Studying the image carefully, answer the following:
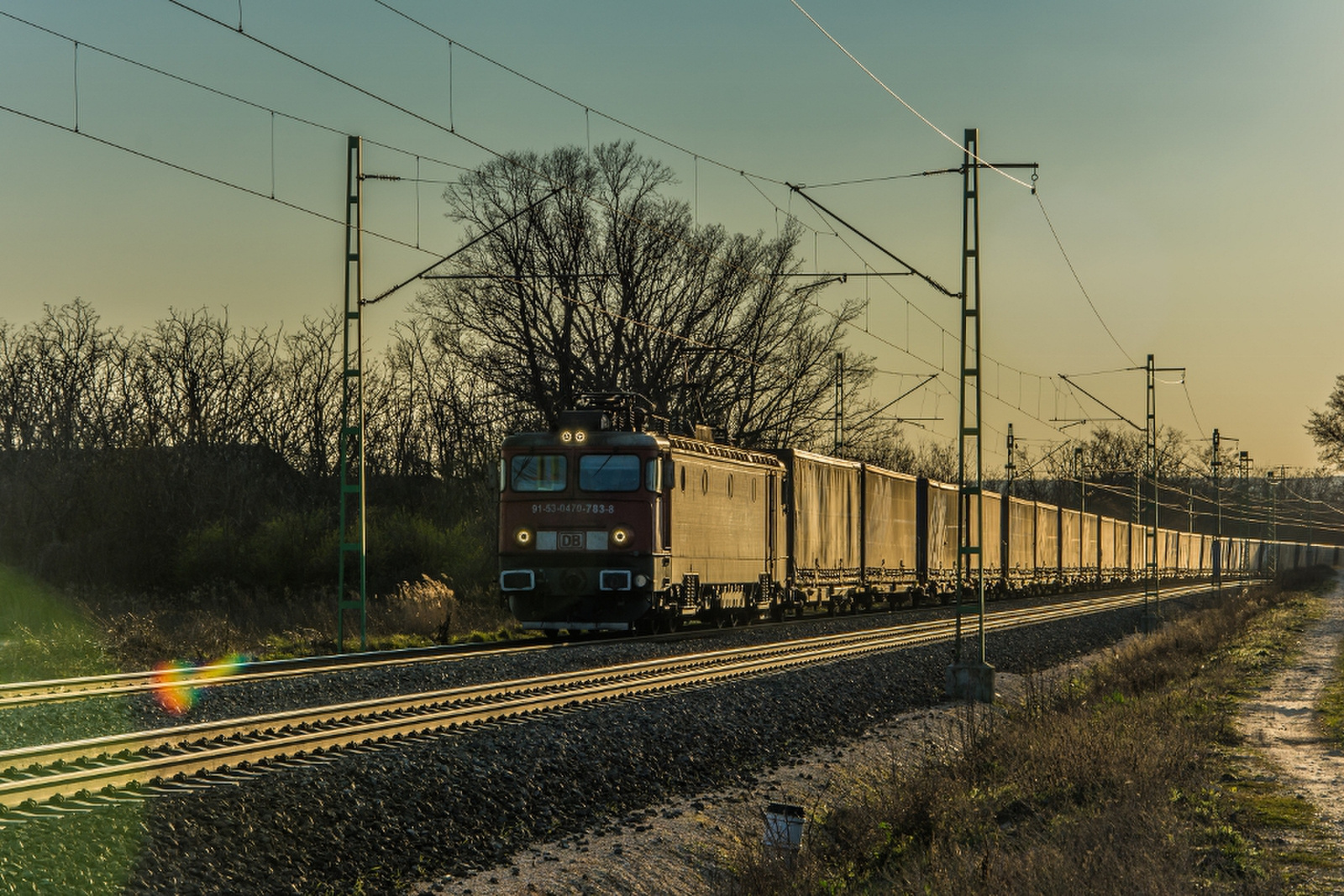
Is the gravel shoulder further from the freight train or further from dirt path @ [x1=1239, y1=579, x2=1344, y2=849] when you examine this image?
the freight train

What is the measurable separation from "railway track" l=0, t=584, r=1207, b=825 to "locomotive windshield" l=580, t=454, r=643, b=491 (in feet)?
13.0

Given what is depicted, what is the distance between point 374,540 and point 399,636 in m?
10.5

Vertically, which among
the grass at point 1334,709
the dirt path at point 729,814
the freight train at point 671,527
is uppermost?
the freight train at point 671,527

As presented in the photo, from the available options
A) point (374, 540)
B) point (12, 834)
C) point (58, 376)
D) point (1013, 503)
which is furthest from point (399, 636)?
point (1013, 503)

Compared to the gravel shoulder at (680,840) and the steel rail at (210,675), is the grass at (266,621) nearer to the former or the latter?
the steel rail at (210,675)

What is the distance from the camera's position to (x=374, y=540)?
34656 mm

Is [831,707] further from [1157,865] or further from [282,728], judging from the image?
[1157,865]

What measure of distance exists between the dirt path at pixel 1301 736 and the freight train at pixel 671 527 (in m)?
9.47

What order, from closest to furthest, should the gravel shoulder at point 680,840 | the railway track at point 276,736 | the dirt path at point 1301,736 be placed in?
the gravel shoulder at point 680,840 < the railway track at point 276,736 < the dirt path at point 1301,736

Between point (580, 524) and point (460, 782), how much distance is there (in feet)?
42.9

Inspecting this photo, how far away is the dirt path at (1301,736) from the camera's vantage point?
10.7 m

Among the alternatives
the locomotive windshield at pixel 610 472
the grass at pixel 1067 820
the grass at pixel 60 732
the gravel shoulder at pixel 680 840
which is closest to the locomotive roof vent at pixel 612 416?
the locomotive windshield at pixel 610 472

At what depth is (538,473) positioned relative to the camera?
23.3 meters

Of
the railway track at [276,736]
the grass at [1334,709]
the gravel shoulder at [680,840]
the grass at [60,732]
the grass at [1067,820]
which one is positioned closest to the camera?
the grass at [60,732]
